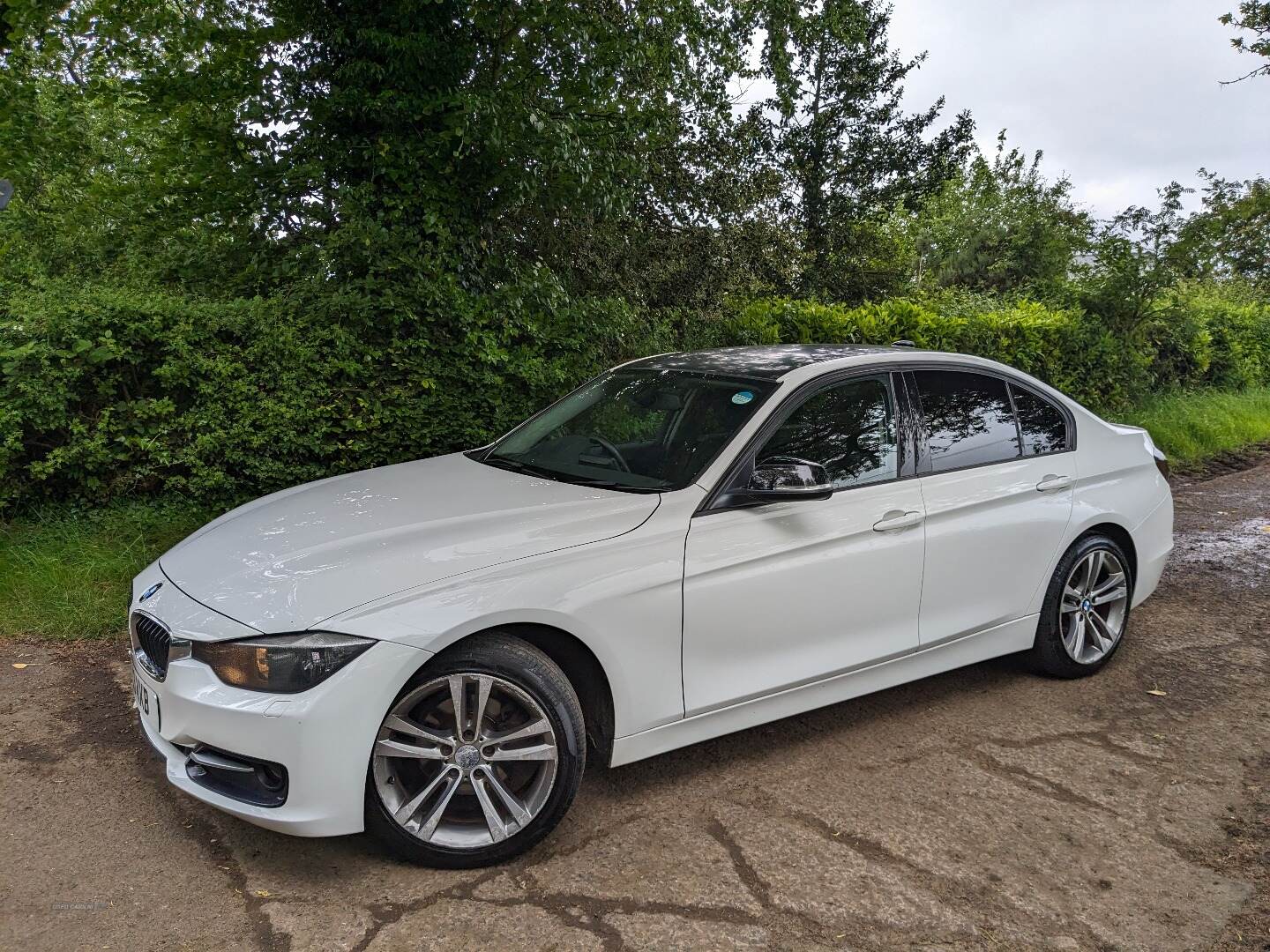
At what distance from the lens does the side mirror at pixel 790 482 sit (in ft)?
12.0

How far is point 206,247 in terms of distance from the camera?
8445 mm

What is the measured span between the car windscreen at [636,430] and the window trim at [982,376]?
77cm

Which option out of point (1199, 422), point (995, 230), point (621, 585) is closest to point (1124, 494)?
point (621, 585)

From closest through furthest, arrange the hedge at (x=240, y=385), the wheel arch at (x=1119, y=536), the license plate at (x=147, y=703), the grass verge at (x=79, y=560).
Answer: the license plate at (x=147, y=703) → the wheel arch at (x=1119, y=536) → the grass verge at (x=79, y=560) → the hedge at (x=240, y=385)

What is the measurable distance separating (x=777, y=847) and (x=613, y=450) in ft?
5.54

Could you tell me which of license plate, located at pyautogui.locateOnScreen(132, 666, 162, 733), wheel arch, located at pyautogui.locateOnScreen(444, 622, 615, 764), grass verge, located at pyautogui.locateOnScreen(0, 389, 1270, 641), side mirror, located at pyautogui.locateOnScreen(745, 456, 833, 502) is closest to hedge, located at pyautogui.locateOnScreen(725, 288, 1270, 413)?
grass verge, located at pyautogui.locateOnScreen(0, 389, 1270, 641)

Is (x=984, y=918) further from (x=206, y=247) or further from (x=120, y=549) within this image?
(x=206, y=247)

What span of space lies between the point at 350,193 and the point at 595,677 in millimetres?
5030

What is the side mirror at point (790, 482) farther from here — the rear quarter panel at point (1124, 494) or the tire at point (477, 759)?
the rear quarter panel at point (1124, 494)

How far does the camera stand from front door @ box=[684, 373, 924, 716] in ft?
11.9

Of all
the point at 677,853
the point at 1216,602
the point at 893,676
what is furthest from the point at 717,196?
the point at 677,853

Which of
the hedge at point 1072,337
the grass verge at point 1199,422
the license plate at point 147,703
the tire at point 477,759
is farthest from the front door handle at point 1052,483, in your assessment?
the grass verge at point 1199,422

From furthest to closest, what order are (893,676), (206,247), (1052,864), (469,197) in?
(206,247) → (469,197) → (893,676) → (1052,864)

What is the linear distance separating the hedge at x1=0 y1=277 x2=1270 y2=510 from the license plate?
3.36 m
